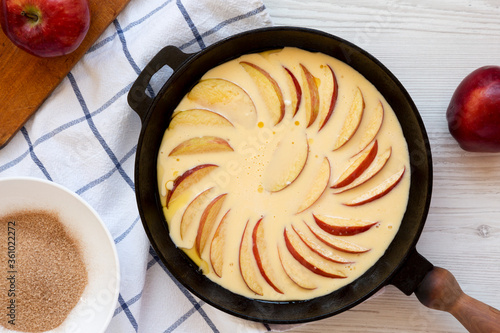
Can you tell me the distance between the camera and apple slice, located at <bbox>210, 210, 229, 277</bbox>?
1.72 metres

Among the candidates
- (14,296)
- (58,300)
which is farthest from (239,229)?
(14,296)

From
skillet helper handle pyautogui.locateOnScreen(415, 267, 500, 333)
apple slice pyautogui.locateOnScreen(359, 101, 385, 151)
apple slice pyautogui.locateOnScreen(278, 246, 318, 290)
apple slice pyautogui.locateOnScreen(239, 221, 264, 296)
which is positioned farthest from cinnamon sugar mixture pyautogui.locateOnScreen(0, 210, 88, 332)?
skillet helper handle pyautogui.locateOnScreen(415, 267, 500, 333)

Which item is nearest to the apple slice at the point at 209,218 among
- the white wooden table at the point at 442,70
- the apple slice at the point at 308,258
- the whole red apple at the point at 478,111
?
the apple slice at the point at 308,258

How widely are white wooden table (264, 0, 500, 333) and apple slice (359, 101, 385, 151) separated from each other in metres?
0.17

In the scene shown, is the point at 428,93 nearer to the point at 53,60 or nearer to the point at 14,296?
the point at 53,60

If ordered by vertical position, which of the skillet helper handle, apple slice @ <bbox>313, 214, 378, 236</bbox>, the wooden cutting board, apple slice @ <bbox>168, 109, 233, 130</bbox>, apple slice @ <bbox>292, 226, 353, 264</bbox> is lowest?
the skillet helper handle

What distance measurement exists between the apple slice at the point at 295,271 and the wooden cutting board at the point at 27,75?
3.06 ft

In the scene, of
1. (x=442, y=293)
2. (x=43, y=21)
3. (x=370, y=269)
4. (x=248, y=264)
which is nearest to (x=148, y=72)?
(x=43, y=21)

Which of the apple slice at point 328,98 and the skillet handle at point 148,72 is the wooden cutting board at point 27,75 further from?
the apple slice at point 328,98

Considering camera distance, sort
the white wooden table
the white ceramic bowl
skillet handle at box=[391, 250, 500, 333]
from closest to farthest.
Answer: skillet handle at box=[391, 250, 500, 333] → the white ceramic bowl → the white wooden table

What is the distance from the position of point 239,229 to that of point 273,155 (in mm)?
265

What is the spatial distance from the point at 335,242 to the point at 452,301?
0.39m

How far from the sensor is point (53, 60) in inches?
69.3

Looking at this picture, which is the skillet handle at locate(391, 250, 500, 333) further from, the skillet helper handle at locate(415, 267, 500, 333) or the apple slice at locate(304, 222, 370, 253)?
the apple slice at locate(304, 222, 370, 253)
